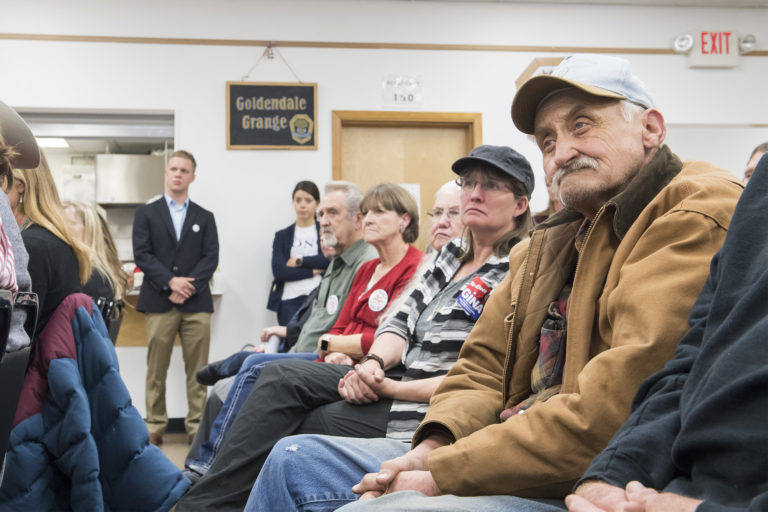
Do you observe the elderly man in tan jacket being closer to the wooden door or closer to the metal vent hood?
the wooden door

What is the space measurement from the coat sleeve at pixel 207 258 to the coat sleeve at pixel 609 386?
390 cm

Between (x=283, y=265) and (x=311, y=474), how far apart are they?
3551 mm

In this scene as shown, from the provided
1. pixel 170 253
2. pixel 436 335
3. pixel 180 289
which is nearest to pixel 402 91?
pixel 170 253

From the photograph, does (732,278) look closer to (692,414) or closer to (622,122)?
(692,414)

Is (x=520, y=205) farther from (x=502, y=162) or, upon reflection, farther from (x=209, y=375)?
(x=209, y=375)

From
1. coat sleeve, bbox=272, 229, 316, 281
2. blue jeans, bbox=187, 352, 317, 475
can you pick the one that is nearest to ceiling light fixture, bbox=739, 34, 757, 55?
coat sleeve, bbox=272, 229, 316, 281

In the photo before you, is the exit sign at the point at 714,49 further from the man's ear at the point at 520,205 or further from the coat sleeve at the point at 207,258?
the man's ear at the point at 520,205

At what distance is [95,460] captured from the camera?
6.47 ft

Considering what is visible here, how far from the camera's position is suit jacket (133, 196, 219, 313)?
4738mm

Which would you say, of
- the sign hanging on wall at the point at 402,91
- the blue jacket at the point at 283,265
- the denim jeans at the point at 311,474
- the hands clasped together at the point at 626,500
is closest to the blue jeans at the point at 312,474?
the denim jeans at the point at 311,474

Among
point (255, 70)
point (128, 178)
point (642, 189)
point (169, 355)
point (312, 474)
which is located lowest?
point (169, 355)

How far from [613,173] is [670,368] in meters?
0.48

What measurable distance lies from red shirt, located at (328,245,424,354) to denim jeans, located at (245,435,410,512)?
3.40ft

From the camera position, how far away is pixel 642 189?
1.17 meters
